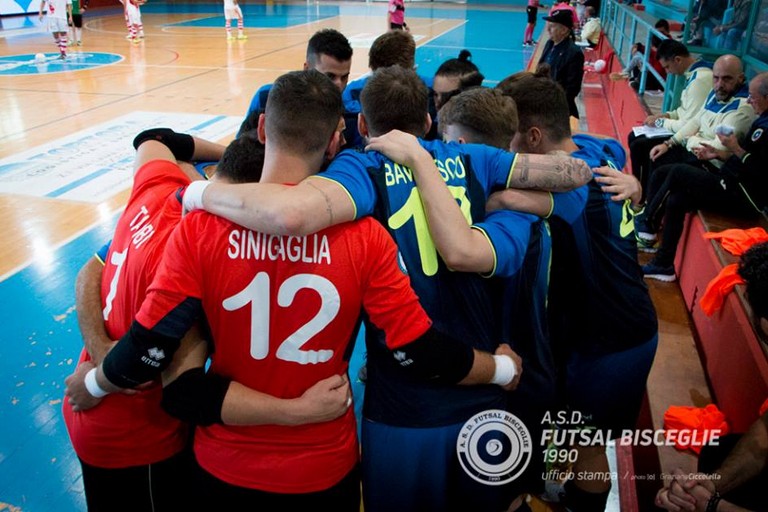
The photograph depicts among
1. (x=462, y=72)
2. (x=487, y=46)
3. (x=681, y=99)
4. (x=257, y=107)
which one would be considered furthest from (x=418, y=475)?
(x=487, y=46)

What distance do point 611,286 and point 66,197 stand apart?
6240 mm

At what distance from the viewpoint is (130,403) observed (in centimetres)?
189

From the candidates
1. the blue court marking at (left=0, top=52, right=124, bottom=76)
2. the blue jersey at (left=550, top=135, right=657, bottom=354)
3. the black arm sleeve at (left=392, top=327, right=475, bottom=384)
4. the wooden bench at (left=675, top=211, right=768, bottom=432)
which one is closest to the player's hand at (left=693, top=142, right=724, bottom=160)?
the wooden bench at (left=675, top=211, right=768, bottom=432)

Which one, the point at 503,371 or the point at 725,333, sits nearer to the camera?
the point at 503,371

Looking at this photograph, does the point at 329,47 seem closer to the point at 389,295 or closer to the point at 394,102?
the point at 394,102

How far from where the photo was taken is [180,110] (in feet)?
33.9

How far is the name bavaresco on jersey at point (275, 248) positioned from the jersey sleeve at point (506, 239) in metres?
0.53

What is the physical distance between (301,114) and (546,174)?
0.86 meters

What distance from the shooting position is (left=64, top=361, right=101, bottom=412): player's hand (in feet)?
6.07

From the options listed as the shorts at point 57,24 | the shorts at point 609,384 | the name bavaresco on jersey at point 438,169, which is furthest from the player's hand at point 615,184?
the shorts at point 57,24

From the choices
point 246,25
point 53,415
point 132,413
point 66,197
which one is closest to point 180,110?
point 66,197

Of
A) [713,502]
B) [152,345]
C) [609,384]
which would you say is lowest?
[713,502]

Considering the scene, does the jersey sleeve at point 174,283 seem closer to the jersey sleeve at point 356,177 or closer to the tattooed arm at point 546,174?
the jersey sleeve at point 356,177

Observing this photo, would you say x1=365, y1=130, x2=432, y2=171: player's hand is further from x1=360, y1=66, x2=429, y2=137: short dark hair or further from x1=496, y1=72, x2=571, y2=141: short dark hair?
x1=496, y1=72, x2=571, y2=141: short dark hair
